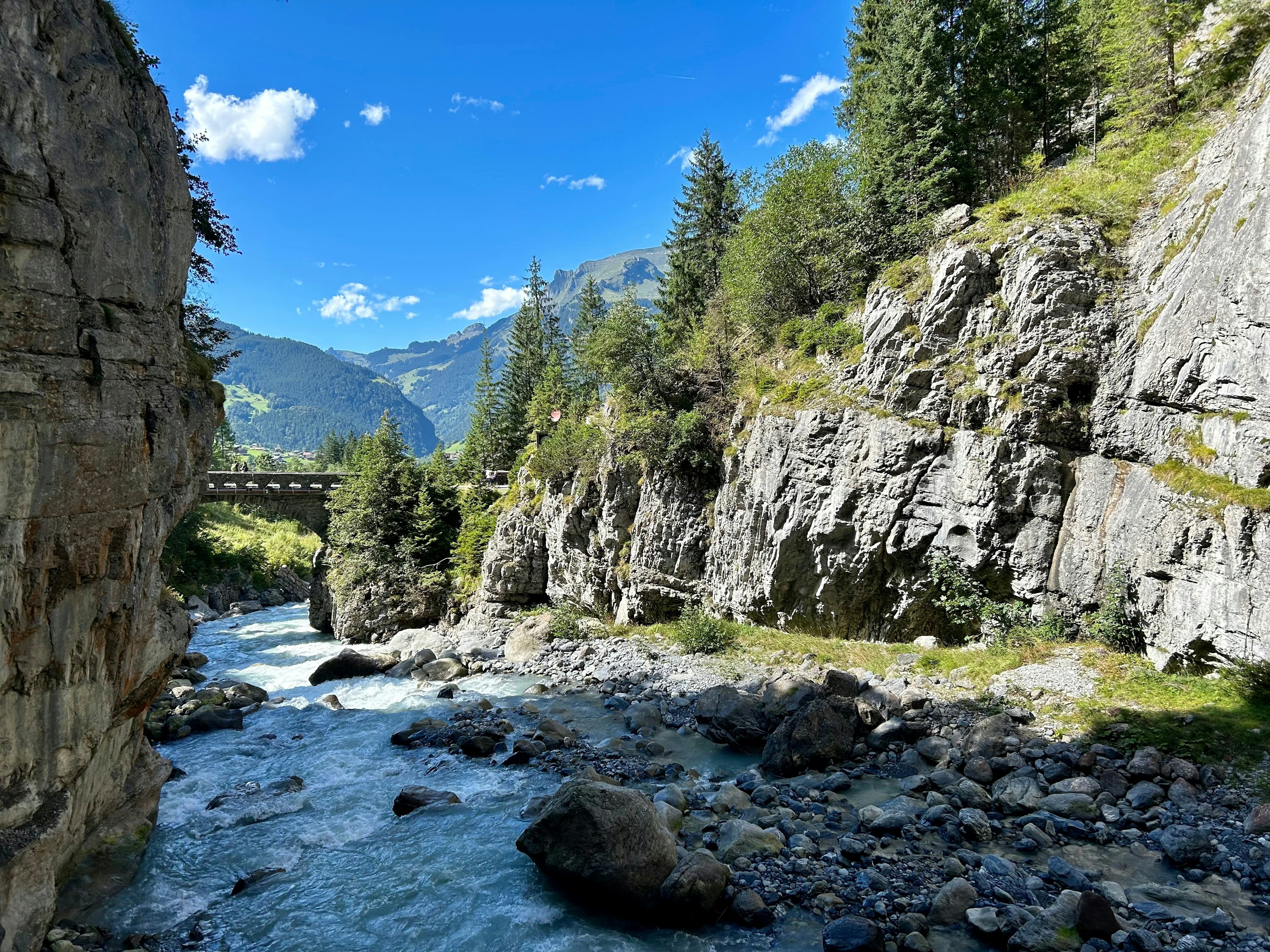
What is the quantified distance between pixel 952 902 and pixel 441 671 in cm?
1799

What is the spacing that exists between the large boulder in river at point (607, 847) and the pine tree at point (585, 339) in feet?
82.2

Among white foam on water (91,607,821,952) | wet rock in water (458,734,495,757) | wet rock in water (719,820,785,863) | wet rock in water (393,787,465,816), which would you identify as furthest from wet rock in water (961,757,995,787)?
wet rock in water (458,734,495,757)

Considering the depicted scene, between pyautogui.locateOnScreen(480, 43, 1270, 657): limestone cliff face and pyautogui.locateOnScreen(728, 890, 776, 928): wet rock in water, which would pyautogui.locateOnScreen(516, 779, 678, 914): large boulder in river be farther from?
pyautogui.locateOnScreen(480, 43, 1270, 657): limestone cliff face

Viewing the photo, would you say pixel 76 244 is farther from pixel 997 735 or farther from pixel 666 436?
pixel 666 436

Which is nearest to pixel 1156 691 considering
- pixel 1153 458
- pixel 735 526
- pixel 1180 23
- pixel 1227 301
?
pixel 1153 458

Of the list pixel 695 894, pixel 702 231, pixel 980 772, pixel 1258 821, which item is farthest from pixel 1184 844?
pixel 702 231

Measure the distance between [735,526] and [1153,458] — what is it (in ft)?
41.3

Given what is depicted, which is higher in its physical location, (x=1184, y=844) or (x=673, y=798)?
(x=1184, y=844)

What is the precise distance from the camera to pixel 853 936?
24.6 feet

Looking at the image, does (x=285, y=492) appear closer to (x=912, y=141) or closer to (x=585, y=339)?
(x=585, y=339)

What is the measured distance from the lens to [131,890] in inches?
373

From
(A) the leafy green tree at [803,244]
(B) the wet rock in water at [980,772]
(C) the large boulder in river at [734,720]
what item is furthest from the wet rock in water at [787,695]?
(A) the leafy green tree at [803,244]

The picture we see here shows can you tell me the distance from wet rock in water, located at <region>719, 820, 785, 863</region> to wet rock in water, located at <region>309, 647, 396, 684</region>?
1730 cm

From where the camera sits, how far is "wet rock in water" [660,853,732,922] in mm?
8391
